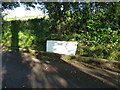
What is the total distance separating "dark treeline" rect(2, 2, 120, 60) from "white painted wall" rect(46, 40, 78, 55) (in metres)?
0.38

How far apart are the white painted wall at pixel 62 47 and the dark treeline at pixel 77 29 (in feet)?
1.25

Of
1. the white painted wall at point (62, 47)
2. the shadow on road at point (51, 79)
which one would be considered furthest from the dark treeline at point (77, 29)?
the shadow on road at point (51, 79)

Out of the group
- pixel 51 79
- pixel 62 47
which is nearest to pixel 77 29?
pixel 62 47

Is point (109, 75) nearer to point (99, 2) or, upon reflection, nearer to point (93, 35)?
point (93, 35)

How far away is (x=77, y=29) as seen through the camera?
22.2 feet

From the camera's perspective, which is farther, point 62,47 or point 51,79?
point 62,47

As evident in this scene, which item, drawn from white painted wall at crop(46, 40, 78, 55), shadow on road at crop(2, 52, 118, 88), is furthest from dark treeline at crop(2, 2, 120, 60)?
shadow on road at crop(2, 52, 118, 88)

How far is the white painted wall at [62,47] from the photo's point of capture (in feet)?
20.3

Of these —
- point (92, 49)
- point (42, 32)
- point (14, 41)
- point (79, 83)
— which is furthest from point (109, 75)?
point (14, 41)

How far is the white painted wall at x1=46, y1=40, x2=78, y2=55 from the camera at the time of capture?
6.20 m

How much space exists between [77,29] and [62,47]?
60.5 inches

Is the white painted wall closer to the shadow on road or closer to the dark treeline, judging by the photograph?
the dark treeline

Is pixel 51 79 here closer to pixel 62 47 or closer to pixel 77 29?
pixel 62 47

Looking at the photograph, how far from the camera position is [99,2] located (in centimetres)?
607
